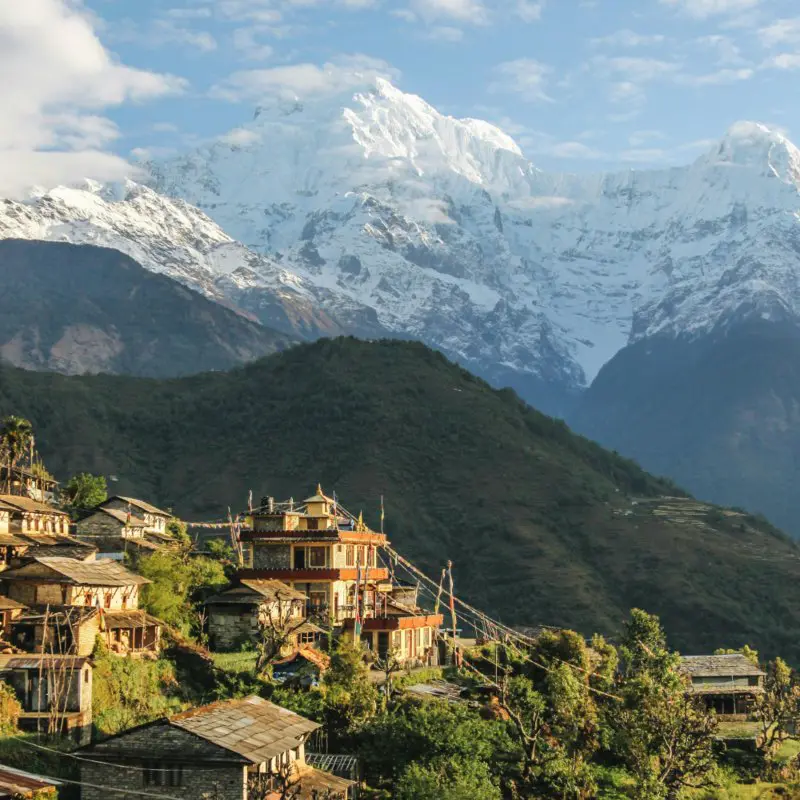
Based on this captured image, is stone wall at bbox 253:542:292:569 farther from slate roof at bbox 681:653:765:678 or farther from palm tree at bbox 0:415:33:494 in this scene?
slate roof at bbox 681:653:765:678

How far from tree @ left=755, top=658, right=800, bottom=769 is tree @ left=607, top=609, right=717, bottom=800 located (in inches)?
267

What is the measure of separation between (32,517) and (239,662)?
19.3 m

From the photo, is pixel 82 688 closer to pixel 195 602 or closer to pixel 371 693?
pixel 371 693

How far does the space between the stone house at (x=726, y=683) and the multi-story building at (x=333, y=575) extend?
16.7 metres

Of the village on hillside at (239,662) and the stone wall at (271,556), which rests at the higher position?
the stone wall at (271,556)

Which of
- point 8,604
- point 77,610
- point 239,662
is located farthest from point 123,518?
point 8,604

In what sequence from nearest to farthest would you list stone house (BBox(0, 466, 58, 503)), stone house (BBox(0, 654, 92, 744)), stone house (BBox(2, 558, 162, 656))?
stone house (BBox(0, 654, 92, 744)) < stone house (BBox(2, 558, 162, 656)) < stone house (BBox(0, 466, 58, 503))

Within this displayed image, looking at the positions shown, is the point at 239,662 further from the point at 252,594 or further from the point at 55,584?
the point at 55,584

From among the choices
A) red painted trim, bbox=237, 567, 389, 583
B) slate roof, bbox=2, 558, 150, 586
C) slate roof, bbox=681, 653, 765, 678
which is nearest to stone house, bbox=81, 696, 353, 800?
slate roof, bbox=2, 558, 150, 586

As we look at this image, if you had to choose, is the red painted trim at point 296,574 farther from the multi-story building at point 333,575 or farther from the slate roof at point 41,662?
the slate roof at point 41,662

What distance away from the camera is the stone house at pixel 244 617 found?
8662 cm

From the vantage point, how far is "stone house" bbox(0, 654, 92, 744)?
6469 centimetres

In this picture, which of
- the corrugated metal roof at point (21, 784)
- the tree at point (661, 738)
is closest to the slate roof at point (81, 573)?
the corrugated metal roof at point (21, 784)

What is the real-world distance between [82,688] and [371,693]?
1482cm
